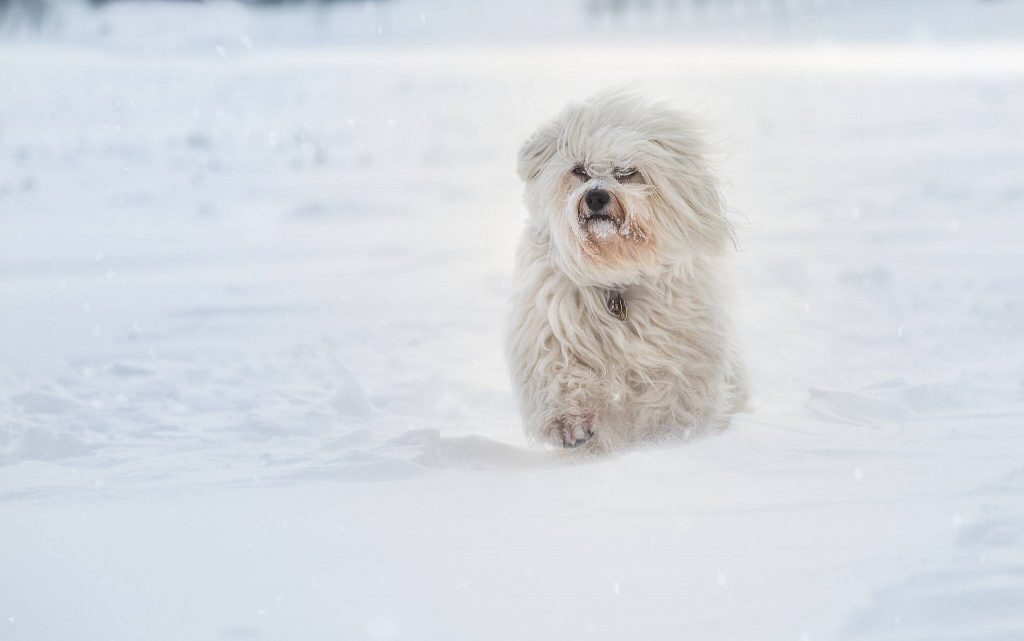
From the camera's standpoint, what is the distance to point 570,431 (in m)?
3.73

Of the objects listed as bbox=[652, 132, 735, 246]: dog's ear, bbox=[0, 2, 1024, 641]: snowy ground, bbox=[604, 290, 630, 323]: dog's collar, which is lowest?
bbox=[0, 2, 1024, 641]: snowy ground

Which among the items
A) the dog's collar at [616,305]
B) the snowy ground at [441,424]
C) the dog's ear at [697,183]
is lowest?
the snowy ground at [441,424]

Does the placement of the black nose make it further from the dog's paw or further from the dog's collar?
the dog's paw

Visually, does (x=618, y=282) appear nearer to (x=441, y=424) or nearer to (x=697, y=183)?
(x=697, y=183)

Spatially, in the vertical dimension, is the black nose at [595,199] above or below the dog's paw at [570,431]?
above

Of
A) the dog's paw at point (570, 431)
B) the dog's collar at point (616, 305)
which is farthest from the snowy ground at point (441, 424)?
the dog's collar at point (616, 305)

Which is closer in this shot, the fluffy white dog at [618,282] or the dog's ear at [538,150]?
the fluffy white dog at [618,282]

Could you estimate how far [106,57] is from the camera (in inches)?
797

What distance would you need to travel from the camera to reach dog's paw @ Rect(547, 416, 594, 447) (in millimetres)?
3723

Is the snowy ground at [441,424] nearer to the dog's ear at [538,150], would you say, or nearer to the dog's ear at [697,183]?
the dog's ear at [697,183]

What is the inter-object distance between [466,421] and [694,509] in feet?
6.58

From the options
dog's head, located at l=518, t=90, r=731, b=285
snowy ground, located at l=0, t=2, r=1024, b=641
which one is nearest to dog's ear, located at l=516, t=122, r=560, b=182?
dog's head, located at l=518, t=90, r=731, b=285

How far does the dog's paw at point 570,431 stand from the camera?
12.2 feet

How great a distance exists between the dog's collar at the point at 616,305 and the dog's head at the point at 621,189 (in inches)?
2.7
